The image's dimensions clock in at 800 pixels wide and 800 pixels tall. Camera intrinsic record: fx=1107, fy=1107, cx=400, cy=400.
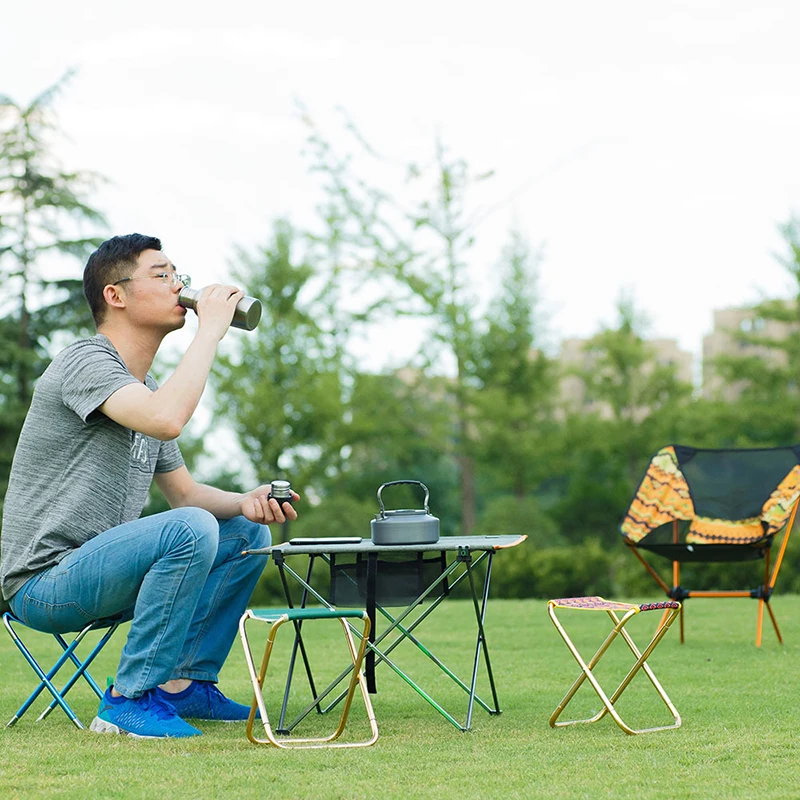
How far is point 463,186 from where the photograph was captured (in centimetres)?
1590

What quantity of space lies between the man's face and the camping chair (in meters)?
2.96

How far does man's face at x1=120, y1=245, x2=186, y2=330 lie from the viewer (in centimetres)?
300

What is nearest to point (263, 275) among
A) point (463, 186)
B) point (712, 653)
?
point (463, 186)

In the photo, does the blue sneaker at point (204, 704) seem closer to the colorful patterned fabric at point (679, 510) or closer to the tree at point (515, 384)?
the colorful patterned fabric at point (679, 510)

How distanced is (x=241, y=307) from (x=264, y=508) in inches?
22.1

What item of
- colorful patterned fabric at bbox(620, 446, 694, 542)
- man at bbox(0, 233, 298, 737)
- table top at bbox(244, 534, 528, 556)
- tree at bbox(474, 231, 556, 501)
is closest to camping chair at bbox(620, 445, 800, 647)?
colorful patterned fabric at bbox(620, 446, 694, 542)

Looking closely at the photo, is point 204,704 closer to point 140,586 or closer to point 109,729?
point 109,729

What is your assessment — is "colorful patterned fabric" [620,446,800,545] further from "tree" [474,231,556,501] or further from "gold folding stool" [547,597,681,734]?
"tree" [474,231,556,501]

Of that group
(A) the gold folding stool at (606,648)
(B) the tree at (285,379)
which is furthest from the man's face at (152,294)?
(B) the tree at (285,379)

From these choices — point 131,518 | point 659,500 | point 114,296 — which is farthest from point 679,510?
point 114,296

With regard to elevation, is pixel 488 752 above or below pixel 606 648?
below

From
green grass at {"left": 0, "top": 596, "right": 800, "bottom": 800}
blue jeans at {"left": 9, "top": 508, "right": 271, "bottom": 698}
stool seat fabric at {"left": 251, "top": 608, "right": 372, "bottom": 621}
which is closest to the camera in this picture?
green grass at {"left": 0, "top": 596, "right": 800, "bottom": 800}

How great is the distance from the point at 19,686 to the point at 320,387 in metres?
11.2

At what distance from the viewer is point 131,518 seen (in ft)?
9.86
